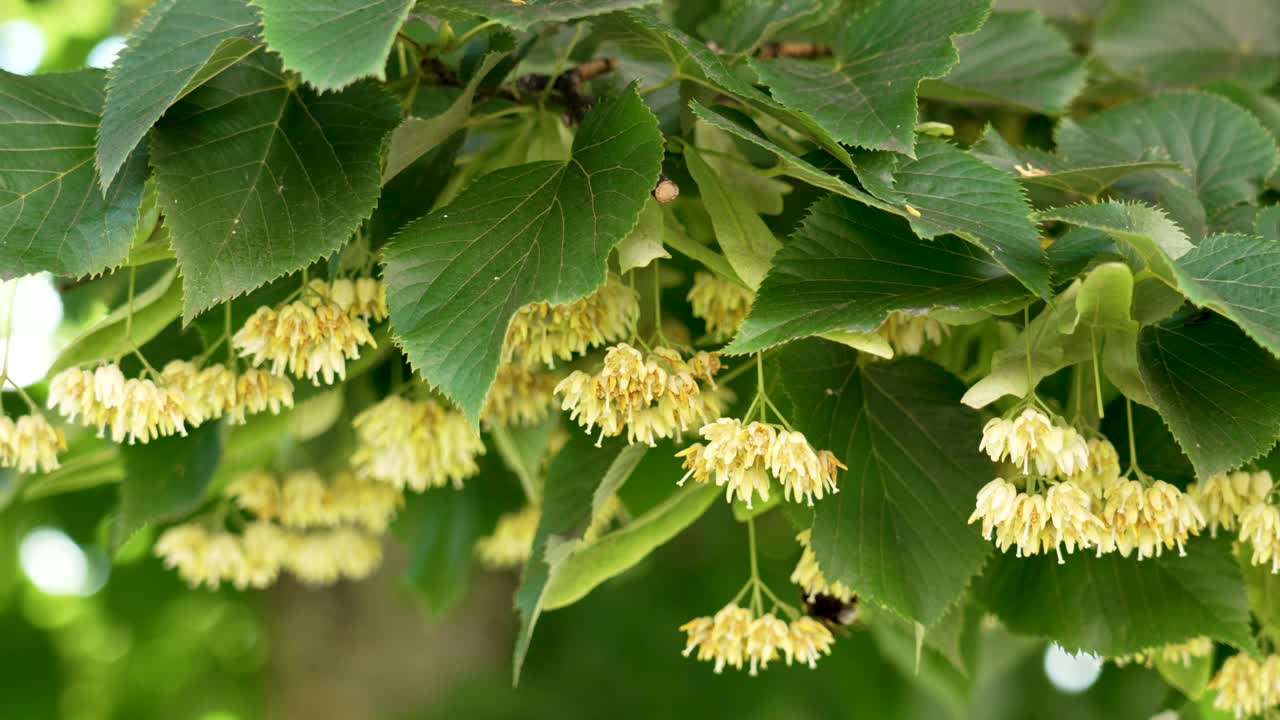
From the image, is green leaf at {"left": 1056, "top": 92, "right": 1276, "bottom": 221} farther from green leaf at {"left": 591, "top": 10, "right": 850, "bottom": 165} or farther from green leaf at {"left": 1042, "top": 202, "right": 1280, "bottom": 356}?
green leaf at {"left": 591, "top": 10, "right": 850, "bottom": 165}

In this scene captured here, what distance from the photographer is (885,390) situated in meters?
1.30

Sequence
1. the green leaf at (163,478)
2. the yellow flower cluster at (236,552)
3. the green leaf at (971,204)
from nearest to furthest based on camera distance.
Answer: the green leaf at (971,204)
the green leaf at (163,478)
the yellow flower cluster at (236,552)

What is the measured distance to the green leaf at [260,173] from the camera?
108 cm

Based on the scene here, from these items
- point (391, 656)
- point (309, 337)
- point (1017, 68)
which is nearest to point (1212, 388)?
point (1017, 68)

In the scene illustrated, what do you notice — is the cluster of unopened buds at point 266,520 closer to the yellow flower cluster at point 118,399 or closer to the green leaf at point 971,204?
the yellow flower cluster at point 118,399

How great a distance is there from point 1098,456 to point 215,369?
1.01 metres

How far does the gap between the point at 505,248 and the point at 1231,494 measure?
838 mm

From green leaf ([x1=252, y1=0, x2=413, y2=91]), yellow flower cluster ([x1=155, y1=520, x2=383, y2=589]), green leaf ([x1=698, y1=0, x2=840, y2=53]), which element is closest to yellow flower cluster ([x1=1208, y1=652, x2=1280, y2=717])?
green leaf ([x1=698, y1=0, x2=840, y2=53])

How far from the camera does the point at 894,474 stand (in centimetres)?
124

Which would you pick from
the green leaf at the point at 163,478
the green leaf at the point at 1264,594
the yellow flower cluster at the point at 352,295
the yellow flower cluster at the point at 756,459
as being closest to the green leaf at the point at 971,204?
the yellow flower cluster at the point at 756,459

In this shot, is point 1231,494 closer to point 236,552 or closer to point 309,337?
point 309,337

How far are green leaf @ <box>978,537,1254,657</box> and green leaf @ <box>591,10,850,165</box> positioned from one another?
2.03 ft

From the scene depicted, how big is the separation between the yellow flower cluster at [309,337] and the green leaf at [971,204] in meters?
0.59

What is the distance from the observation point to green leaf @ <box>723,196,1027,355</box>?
1028mm
